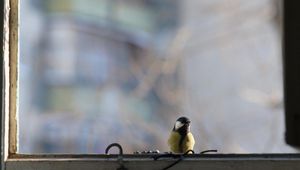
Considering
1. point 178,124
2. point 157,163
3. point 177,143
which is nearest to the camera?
point 157,163

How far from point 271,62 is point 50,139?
1.94m

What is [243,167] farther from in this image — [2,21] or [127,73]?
[127,73]

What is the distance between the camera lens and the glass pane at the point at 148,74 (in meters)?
3.87

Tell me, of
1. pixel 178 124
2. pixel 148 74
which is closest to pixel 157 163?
pixel 178 124

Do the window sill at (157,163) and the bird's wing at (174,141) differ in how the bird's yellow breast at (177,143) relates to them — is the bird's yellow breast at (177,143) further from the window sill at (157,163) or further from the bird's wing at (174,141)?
the window sill at (157,163)

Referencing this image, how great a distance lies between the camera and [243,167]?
2.52 feet

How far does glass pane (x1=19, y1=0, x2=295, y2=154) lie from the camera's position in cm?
387

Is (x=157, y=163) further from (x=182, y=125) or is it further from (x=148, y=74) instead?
(x=148, y=74)

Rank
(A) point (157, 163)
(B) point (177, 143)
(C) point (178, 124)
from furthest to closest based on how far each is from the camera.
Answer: (C) point (178, 124) < (B) point (177, 143) < (A) point (157, 163)

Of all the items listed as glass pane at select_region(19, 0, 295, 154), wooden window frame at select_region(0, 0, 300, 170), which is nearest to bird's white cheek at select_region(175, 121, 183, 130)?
wooden window frame at select_region(0, 0, 300, 170)

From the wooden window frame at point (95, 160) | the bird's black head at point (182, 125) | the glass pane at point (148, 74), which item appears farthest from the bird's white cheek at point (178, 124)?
the glass pane at point (148, 74)

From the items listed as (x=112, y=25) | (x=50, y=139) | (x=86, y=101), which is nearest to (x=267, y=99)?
(x=50, y=139)

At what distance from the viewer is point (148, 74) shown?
4.39m

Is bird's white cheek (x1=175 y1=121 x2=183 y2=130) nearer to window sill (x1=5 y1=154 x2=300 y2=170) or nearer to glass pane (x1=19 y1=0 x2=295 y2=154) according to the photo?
window sill (x1=5 y1=154 x2=300 y2=170)
